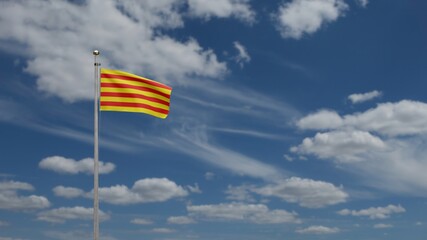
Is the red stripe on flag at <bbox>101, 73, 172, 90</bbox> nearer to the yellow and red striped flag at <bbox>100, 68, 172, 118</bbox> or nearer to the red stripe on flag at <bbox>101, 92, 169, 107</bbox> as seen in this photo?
the yellow and red striped flag at <bbox>100, 68, 172, 118</bbox>

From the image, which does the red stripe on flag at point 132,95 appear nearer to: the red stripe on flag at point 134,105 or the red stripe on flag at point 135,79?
the red stripe on flag at point 134,105

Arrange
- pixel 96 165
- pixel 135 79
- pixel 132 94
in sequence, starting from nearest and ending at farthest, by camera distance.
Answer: pixel 96 165, pixel 132 94, pixel 135 79

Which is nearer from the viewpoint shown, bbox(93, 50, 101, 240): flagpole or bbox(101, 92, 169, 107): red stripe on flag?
bbox(93, 50, 101, 240): flagpole

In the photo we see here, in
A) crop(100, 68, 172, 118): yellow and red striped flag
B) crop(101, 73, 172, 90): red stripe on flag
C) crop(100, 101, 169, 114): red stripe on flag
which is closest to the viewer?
crop(100, 101, 169, 114): red stripe on flag

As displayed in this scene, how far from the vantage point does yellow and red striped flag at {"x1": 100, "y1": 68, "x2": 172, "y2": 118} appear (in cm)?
5841

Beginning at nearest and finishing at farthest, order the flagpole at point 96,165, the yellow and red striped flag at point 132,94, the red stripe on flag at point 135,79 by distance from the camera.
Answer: the flagpole at point 96,165, the yellow and red striped flag at point 132,94, the red stripe on flag at point 135,79

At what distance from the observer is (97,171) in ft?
182

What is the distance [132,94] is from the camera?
193 feet

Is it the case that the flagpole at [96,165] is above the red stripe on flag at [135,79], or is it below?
below

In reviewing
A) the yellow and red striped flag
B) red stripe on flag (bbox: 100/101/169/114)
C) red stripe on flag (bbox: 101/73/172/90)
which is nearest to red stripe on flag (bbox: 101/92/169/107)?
the yellow and red striped flag

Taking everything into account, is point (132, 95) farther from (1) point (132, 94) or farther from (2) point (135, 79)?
(2) point (135, 79)

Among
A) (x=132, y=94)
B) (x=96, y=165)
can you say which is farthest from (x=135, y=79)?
(x=96, y=165)

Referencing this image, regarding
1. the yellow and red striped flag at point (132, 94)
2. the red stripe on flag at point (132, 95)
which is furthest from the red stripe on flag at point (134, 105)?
the red stripe on flag at point (132, 95)

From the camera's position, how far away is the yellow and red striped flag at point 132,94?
5841 centimetres
